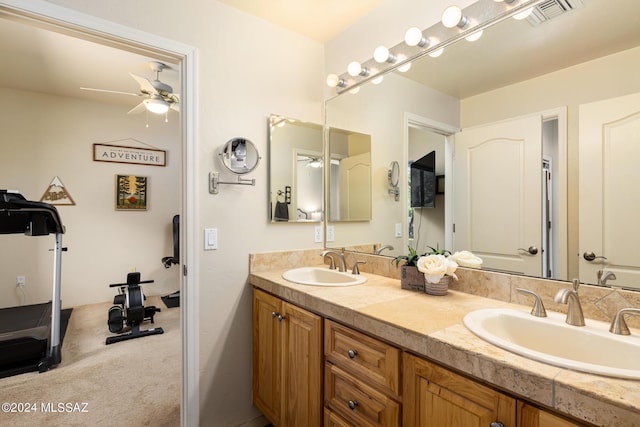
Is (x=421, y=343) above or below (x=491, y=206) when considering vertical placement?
below

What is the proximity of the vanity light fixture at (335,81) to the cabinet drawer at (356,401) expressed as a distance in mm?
1758

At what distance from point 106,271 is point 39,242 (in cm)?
81

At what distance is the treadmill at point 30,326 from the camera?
2.28 meters

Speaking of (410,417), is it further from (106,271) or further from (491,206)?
(106,271)

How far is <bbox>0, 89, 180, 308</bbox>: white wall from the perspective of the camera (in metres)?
3.71

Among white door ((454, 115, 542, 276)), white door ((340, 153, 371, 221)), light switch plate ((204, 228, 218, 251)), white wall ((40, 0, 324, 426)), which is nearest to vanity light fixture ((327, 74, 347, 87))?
white wall ((40, 0, 324, 426))

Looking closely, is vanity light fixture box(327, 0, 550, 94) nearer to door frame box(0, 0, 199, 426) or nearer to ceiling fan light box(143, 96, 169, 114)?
door frame box(0, 0, 199, 426)

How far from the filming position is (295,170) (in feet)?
7.18

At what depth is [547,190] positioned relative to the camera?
125cm

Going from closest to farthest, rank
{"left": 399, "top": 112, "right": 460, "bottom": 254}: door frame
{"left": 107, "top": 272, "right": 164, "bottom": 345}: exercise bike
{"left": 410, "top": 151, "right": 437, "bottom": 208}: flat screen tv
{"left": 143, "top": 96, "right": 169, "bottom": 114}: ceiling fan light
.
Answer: {"left": 399, "top": 112, "right": 460, "bottom": 254}: door frame < {"left": 410, "top": 151, "right": 437, "bottom": 208}: flat screen tv < {"left": 143, "top": 96, "right": 169, "bottom": 114}: ceiling fan light < {"left": 107, "top": 272, "right": 164, "bottom": 345}: exercise bike

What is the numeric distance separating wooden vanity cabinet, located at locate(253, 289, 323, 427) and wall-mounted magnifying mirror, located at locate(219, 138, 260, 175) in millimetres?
767

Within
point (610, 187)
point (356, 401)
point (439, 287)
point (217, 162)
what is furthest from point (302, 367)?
point (610, 187)

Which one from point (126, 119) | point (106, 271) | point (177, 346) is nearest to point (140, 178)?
point (126, 119)

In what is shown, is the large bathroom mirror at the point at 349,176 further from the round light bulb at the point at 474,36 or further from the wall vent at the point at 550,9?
the wall vent at the point at 550,9
